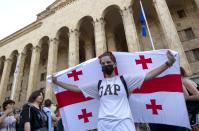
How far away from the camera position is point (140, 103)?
331 cm

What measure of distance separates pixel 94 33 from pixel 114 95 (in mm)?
18324

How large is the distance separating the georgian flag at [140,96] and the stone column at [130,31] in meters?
11.5

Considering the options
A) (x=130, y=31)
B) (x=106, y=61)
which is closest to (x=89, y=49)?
(x=130, y=31)

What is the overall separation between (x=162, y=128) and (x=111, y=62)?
1.60 meters

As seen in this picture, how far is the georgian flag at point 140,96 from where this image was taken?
3215 mm

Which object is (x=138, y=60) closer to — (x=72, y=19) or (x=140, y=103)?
(x=140, y=103)

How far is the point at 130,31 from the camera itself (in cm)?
1583

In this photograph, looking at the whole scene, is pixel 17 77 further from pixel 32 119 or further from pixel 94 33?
pixel 32 119

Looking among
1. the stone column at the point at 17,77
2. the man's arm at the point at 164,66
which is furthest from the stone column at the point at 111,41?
the man's arm at the point at 164,66

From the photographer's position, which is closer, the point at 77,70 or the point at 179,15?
the point at 77,70

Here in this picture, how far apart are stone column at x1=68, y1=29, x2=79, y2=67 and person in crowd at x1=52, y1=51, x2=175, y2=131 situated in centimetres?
1481

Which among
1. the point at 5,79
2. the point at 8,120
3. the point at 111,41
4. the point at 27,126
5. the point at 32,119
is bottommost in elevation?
the point at 27,126

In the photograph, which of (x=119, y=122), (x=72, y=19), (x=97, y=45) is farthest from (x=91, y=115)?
(x=72, y=19)

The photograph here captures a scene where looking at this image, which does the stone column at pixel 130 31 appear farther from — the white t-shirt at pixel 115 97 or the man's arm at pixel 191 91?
the white t-shirt at pixel 115 97
